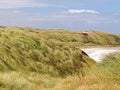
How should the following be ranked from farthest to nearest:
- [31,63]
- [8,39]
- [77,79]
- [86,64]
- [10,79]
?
[86,64]
[8,39]
[31,63]
[10,79]
[77,79]

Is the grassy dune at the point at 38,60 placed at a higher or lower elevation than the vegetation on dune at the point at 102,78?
lower

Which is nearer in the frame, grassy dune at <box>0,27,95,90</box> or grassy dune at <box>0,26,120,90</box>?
grassy dune at <box>0,26,120,90</box>

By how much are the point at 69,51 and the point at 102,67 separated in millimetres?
13887

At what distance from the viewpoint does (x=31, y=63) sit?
1011 inches

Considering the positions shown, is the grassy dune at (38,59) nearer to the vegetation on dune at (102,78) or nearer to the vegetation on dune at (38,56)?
the vegetation on dune at (38,56)

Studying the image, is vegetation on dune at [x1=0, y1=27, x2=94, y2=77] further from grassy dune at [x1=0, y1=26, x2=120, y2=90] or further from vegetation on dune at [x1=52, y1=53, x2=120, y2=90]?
vegetation on dune at [x1=52, y1=53, x2=120, y2=90]

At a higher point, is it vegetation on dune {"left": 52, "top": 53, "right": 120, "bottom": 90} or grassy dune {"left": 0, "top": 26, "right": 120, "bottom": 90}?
vegetation on dune {"left": 52, "top": 53, "right": 120, "bottom": 90}

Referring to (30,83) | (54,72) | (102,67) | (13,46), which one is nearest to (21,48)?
(13,46)

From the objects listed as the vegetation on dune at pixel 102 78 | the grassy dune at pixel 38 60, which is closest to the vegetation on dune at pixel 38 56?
the grassy dune at pixel 38 60

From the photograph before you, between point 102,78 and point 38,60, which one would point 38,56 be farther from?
point 102,78

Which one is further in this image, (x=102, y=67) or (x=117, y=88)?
(x=102, y=67)

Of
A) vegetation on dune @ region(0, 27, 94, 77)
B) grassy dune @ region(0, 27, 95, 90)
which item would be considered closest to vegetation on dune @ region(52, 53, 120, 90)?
grassy dune @ region(0, 27, 95, 90)

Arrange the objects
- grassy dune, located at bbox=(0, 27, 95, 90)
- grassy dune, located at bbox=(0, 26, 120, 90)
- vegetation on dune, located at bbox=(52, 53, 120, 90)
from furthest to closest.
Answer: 1. grassy dune, located at bbox=(0, 27, 95, 90)
2. grassy dune, located at bbox=(0, 26, 120, 90)
3. vegetation on dune, located at bbox=(52, 53, 120, 90)

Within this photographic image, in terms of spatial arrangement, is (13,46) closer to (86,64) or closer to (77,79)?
(86,64)
